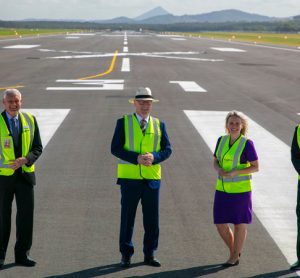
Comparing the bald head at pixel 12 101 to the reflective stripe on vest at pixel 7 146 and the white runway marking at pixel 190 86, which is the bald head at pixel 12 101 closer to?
the reflective stripe on vest at pixel 7 146

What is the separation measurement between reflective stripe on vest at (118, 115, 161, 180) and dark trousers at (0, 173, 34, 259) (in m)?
1.07

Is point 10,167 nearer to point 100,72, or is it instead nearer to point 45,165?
point 45,165

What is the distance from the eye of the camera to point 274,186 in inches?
399

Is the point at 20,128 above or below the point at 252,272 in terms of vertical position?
above

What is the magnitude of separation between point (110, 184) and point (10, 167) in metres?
3.64

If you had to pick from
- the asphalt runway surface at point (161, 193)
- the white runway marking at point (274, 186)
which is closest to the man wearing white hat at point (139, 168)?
the asphalt runway surface at point (161, 193)

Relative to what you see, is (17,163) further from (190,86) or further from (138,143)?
(190,86)

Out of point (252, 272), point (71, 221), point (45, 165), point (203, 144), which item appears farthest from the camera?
point (203, 144)

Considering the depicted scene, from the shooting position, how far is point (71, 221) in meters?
8.02

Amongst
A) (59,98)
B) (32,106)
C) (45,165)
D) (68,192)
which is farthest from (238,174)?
(59,98)

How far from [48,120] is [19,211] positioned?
1028 centimetres

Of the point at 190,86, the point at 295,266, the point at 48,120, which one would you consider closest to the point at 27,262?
the point at 295,266

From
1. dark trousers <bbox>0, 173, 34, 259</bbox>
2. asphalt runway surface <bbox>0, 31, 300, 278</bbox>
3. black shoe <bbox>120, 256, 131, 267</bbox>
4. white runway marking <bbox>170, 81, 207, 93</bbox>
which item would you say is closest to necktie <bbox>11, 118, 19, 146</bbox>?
dark trousers <bbox>0, 173, 34, 259</bbox>

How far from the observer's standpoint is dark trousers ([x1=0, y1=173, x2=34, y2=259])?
661 cm
